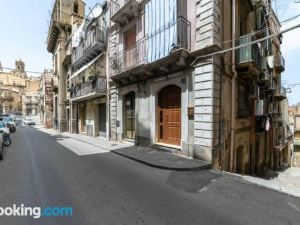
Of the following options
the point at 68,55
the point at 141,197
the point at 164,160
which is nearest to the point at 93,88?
the point at 164,160

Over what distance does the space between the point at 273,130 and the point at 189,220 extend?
17.0m

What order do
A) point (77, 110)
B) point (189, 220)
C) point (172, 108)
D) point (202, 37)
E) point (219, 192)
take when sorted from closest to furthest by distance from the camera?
point (189, 220) < point (219, 192) < point (202, 37) < point (172, 108) < point (77, 110)

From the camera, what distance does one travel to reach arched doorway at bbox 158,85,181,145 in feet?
29.2

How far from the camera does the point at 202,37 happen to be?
739 cm

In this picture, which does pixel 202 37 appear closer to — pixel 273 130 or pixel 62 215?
pixel 62 215

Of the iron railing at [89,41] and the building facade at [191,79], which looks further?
the iron railing at [89,41]

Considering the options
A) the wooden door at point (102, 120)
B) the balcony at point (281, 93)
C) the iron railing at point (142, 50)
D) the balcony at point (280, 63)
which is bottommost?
the wooden door at point (102, 120)

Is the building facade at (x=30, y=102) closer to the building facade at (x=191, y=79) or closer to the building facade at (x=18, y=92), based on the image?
the building facade at (x=18, y=92)

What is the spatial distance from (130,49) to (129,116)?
3.88m

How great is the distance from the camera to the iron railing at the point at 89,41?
14270mm

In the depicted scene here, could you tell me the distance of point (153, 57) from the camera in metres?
8.98

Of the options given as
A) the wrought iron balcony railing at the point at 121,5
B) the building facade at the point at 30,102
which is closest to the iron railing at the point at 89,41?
the wrought iron balcony railing at the point at 121,5

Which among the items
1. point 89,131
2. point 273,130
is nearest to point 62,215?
point 89,131

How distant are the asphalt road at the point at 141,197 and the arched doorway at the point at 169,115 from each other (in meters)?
2.78
